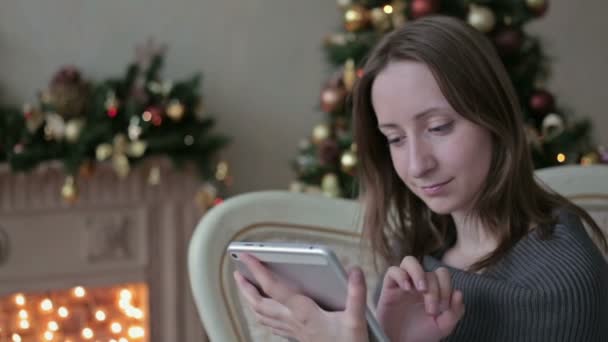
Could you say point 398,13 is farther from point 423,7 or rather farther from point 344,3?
point 344,3

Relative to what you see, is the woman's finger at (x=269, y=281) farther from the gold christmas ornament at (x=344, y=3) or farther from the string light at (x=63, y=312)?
the string light at (x=63, y=312)

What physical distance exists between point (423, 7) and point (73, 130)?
1240mm

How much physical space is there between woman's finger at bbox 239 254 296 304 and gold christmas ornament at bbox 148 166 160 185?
1.87m

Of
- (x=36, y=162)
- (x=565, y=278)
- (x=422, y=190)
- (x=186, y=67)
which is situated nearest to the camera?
(x=565, y=278)

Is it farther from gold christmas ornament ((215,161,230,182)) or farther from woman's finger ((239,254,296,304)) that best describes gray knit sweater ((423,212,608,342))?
gold christmas ornament ((215,161,230,182))

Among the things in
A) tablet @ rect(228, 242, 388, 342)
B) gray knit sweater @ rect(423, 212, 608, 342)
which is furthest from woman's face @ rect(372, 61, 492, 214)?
tablet @ rect(228, 242, 388, 342)

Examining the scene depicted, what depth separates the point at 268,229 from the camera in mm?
1417

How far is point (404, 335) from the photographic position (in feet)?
3.33

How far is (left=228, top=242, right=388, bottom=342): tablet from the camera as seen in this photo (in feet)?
2.87

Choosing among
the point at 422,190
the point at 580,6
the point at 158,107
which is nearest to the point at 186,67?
the point at 158,107

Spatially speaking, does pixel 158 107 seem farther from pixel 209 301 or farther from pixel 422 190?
pixel 422 190

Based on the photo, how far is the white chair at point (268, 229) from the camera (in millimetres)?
1336

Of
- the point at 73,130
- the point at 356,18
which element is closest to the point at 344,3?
the point at 356,18

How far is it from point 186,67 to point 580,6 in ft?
6.04
